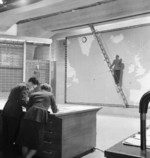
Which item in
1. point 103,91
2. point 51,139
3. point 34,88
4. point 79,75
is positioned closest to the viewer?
point 51,139

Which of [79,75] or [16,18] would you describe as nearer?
[16,18]

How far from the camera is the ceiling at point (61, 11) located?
16.3 feet

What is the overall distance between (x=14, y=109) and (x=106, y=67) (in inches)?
A: 185

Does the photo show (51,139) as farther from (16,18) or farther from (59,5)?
(16,18)

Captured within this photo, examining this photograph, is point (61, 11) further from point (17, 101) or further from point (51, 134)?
point (51, 134)

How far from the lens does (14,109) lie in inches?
147

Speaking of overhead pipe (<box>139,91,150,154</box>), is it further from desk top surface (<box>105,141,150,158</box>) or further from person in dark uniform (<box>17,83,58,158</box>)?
person in dark uniform (<box>17,83,58,158</box>)

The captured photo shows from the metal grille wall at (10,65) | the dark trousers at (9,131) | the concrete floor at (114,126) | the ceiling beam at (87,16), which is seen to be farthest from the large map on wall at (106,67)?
the dark trousers at (9,131)

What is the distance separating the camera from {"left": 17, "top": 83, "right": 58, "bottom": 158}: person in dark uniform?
10.6 ft

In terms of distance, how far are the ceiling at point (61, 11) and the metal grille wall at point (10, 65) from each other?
2.98 feet

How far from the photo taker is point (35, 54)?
559cm

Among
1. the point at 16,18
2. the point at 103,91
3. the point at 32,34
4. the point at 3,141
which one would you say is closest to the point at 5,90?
the point at 3,141

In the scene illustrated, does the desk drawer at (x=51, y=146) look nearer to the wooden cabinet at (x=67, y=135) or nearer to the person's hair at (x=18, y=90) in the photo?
the wooden cabinet at (x=67, y=135)

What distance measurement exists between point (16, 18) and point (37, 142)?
3.70 meters
